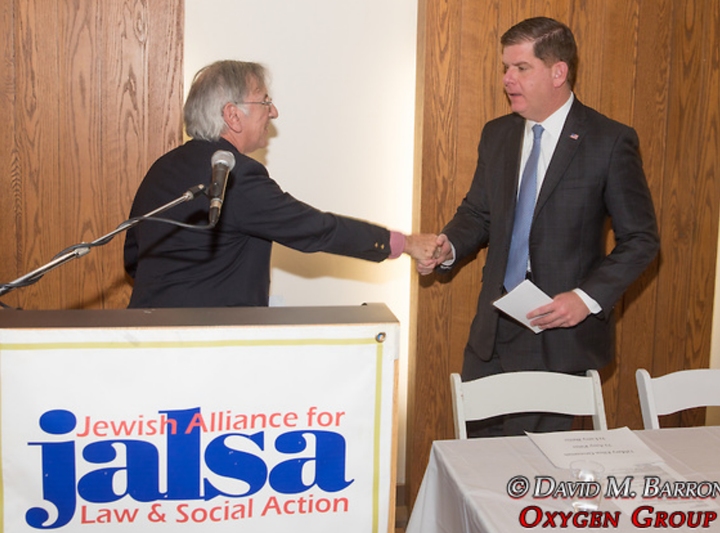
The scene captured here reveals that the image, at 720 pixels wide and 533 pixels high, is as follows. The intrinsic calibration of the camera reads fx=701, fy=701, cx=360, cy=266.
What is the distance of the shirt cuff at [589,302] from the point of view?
248 centimetres

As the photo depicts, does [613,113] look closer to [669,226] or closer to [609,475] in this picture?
[669,226]

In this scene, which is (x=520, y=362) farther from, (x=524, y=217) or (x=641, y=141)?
(x=641, y=141)

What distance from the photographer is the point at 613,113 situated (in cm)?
309

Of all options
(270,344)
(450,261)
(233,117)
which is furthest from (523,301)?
(270,344)

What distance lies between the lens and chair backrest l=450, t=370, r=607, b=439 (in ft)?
6.93

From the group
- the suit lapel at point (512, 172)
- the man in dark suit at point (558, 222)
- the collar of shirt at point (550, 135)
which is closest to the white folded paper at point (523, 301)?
the man in dark suit at point (558, 222)

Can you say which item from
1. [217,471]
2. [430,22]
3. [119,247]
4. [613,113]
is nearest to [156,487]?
[217,471]

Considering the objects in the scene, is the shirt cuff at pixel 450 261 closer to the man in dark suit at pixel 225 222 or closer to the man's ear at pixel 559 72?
the man in dark suit at pixel 225 222

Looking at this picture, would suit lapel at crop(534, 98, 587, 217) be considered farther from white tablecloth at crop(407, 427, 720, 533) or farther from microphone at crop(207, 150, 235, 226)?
microphone at crop(207, 150, 235, 226)

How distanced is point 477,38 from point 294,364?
2.06 meters

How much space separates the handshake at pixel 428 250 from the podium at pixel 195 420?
1.27m

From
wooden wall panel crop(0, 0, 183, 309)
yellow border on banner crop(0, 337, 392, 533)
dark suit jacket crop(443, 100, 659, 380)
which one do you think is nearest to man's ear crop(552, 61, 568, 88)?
dark suit jacket crop(443, 100, 659, 380)

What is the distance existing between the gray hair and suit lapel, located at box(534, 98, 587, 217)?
1.11 m

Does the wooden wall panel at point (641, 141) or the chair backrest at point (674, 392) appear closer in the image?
the chair backrest at point (674, 392)
